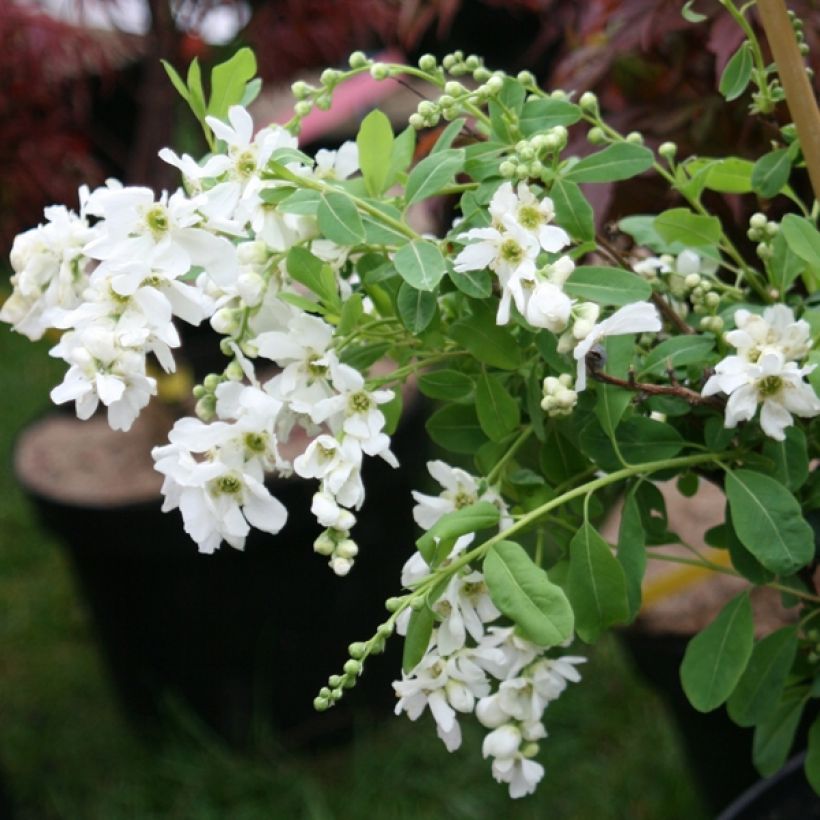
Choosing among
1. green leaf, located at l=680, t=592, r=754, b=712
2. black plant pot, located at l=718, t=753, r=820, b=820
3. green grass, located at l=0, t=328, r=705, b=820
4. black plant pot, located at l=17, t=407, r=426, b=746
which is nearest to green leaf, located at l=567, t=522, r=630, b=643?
green leaf, located at l=680, t=592, r=754, b=712

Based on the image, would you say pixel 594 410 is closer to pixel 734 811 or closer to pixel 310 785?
pixel 734 811

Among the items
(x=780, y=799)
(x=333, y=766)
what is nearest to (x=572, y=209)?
(x=780, y=799)

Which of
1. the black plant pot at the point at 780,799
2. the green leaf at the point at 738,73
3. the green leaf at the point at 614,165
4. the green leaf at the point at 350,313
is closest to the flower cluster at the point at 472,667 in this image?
the green leaf at the point at 350,313

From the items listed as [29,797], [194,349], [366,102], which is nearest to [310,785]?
[29,797]

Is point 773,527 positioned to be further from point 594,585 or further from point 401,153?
point 401,153

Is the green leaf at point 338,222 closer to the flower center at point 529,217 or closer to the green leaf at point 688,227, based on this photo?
the flower center at point 529,217
